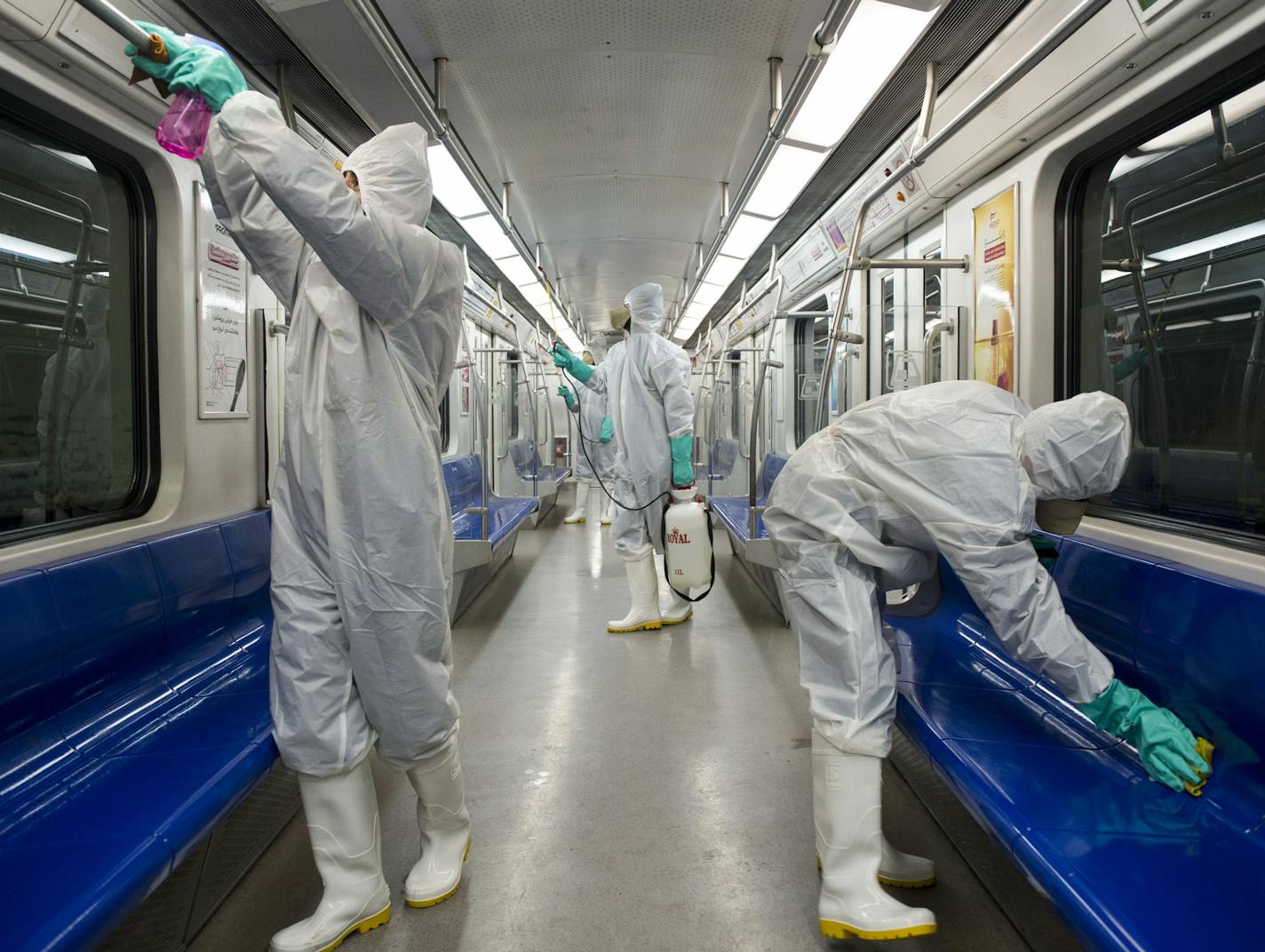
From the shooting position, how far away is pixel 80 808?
1536mm

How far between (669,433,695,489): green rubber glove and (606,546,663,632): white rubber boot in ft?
1.57

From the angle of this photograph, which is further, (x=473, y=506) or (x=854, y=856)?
(x=473, y=506)

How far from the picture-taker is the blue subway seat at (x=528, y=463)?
8117mm

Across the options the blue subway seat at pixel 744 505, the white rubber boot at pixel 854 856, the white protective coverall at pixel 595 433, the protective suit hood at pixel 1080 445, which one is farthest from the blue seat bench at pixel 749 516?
the protective suit hood at pixel 1080 445

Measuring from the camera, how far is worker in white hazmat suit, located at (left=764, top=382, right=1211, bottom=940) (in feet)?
5.50

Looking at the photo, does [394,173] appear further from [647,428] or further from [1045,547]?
[647,428]

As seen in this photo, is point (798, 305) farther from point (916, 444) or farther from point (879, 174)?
point (916, 444)

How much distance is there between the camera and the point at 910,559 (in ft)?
6.58

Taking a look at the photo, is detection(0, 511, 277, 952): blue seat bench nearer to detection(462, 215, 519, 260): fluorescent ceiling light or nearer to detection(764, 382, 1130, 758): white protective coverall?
detection(764, 382, 1130, 758): white protective coverall

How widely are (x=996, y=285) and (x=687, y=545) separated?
6.81ft

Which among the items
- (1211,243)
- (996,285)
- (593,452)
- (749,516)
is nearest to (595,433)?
(593,452)

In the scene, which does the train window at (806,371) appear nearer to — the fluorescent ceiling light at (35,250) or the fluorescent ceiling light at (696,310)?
the fluorescent ceiling light at (696,310)

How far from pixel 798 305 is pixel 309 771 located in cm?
512

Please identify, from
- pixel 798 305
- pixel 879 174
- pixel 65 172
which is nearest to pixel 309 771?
pixel 65 172
